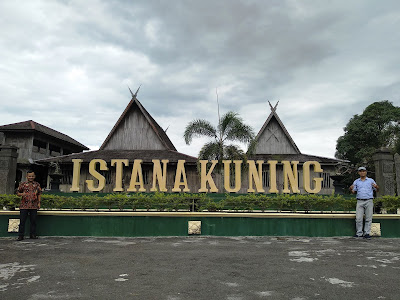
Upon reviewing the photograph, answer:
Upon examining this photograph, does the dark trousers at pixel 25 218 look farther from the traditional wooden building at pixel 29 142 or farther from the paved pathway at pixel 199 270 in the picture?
the traditional wooden building at pixel 29 142

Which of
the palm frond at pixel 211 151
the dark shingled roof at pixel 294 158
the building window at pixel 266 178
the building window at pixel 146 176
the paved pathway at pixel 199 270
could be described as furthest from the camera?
the building window at pixel 266 178

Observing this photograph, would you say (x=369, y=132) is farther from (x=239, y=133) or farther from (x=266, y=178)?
(x=239, y=133)

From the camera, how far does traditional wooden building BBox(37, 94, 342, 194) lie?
2019 centimetres

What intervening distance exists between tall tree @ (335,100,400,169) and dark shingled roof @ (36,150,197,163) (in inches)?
801

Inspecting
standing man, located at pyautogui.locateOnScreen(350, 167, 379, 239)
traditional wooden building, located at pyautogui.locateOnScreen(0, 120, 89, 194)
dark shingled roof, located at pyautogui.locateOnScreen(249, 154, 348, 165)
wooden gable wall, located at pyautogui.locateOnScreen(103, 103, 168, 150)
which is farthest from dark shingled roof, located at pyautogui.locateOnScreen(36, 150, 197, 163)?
standing man, located at pyautogui.locateOnScreen(350, 167, 379, 239)

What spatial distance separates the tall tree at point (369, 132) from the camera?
105 feet

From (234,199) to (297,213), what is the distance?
1735 millimetres

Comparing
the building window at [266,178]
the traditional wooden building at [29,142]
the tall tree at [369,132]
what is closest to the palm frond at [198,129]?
the building window at [266,178]

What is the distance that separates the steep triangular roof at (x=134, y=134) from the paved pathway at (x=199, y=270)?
638 inches

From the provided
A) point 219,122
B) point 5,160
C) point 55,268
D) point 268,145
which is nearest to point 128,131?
point 219,122

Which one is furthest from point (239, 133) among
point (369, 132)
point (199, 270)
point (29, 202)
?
point (369, 132)

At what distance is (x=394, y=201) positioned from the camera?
860 cm

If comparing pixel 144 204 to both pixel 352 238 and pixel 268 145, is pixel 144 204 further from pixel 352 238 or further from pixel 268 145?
pixel 268 145

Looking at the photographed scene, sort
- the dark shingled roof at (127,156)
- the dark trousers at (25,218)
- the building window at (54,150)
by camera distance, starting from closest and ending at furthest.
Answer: the dark trousers at (25,218)
the dark shingled roof at (127,156)
the building window at (54,150)
